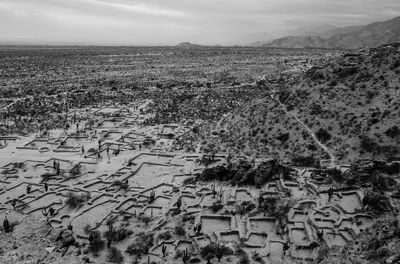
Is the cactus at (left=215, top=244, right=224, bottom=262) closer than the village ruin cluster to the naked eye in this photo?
Yes

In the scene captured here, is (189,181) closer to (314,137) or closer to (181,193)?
(181,193)

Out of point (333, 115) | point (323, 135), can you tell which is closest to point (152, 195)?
point (323, 135)

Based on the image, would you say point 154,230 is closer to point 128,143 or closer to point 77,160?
point 77,160

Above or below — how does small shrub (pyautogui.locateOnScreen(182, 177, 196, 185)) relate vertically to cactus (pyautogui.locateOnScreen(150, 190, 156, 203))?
above

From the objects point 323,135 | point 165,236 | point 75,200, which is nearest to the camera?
point 165,236

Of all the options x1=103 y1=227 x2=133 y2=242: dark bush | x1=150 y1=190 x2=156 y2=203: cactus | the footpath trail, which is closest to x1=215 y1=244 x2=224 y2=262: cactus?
x1=103 y1=227 x2=133 y2=242: dark bush

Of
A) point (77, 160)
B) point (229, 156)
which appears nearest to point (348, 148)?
point (229, 156)

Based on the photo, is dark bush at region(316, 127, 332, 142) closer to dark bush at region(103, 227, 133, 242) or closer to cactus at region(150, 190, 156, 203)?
cactus at region(150, 190, 156, 203)

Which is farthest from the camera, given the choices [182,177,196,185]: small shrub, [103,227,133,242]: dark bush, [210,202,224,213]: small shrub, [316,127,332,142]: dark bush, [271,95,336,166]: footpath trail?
[316,127,332,142]: dark bush
